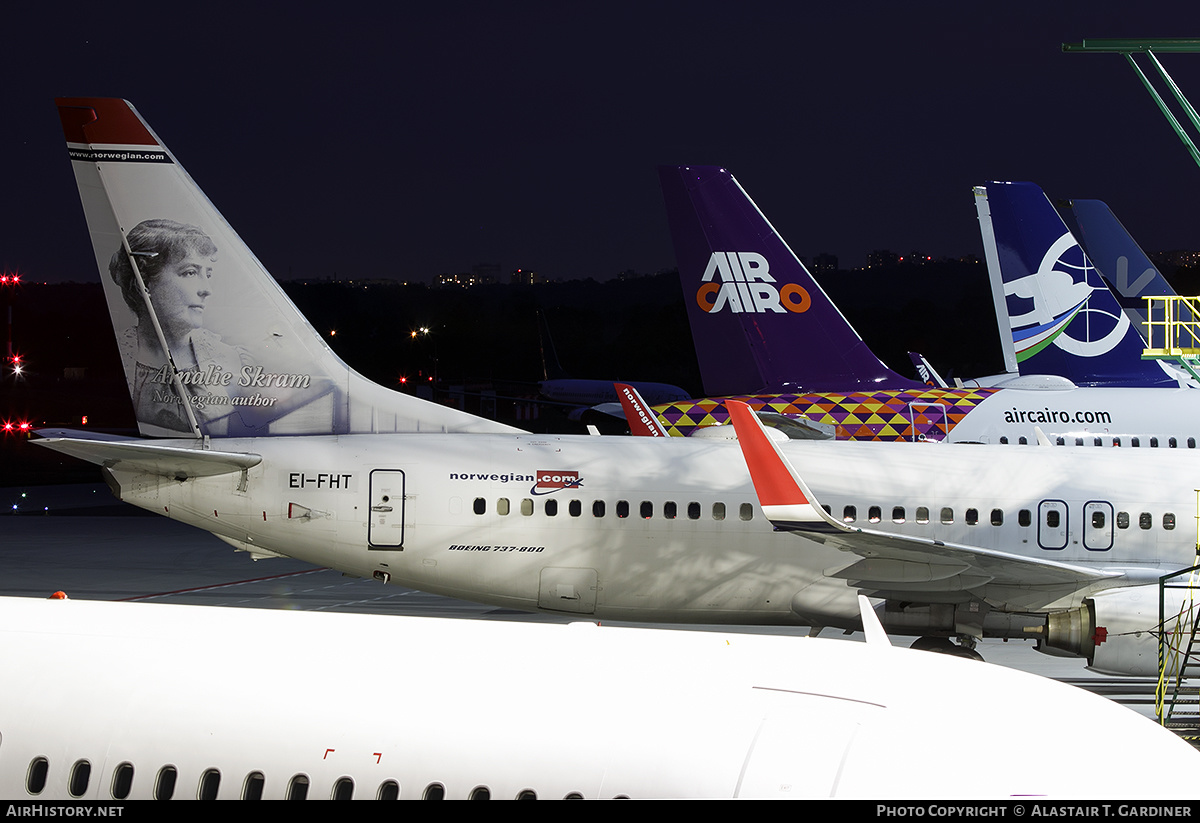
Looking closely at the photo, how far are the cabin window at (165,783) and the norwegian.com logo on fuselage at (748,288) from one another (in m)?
24.4

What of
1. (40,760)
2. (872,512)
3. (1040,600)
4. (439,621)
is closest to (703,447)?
(872,512)

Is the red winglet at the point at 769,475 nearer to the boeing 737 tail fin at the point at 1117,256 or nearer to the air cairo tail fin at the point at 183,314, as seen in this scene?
the air cairo tail fin at the point at 183,314

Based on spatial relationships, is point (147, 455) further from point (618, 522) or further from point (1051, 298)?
point (1051, 298)

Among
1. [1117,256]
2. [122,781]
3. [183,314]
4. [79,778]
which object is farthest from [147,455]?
[1117,256]

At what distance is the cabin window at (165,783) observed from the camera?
6.39m

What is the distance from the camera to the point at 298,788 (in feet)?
20.3

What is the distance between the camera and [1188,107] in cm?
1612

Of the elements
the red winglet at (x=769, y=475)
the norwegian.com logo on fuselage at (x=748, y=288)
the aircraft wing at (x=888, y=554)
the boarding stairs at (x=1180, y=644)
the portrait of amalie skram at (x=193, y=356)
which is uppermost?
the norwegian.com logo on fuselage at (x=748, y=288)

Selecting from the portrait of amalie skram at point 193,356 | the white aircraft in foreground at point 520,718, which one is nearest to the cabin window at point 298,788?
the white aircraft in foreground at point 520,718

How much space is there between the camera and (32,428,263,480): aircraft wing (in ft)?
54.1

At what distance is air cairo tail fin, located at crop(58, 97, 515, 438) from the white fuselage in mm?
737

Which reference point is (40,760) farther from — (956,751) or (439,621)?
(956,751)

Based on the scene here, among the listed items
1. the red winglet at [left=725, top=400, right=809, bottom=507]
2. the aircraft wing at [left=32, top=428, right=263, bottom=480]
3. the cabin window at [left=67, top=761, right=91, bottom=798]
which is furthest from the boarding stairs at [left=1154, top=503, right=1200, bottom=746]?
the aircraft wing at [left=32, top=428, right=263, bottom=480]

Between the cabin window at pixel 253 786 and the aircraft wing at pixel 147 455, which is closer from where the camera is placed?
the cabin window at pixel 253 786
